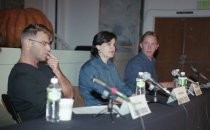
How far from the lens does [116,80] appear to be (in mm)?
2734

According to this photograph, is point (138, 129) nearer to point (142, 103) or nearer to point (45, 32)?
point (142, 103)

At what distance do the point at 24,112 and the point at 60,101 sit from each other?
1.43ft

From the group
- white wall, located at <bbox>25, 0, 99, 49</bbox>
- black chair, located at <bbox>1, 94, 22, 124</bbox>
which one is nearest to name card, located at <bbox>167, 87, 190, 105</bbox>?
black chair, located at <bbox>1, 94, 22, 124</bbox>

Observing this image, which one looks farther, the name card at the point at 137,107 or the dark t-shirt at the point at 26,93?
the dark t-shirt at the point at 26,93

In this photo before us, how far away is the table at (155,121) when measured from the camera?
1.48 m

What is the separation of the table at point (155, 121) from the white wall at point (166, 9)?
88.6 inches

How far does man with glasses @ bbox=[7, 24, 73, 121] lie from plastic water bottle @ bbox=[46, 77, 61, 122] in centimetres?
28

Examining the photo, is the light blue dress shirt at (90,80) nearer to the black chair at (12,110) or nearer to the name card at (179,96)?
the name card at (179,96)

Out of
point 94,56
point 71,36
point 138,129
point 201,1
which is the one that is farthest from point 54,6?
point 138,129

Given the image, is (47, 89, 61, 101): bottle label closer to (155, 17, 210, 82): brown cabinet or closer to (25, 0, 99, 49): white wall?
(155, 17, 210, 82): brown cabinet

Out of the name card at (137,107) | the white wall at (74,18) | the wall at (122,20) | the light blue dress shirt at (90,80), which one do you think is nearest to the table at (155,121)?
the name card at (137,107)

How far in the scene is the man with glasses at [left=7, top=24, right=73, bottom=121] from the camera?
6.04 feet

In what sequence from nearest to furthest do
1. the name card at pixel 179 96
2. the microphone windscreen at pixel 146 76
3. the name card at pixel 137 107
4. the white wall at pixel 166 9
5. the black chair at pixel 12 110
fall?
1. the name card at pixel 137 107
2. the black chair at pixel 12 110
3. the microphone windscreen at pixel 146 76
4. the name card at pixel 179 96
5. the white wall at pixel 166 9

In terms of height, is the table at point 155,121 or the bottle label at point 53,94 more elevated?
the bottle label at point 53,94
